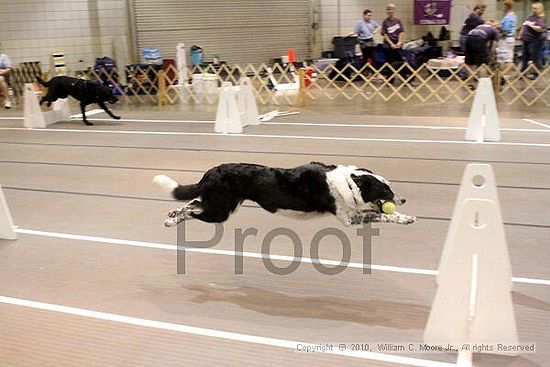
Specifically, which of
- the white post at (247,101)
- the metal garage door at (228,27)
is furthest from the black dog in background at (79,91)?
the metal garage door at (228,27)

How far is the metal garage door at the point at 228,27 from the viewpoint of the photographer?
15156mm

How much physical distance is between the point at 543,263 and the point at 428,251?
68 cm

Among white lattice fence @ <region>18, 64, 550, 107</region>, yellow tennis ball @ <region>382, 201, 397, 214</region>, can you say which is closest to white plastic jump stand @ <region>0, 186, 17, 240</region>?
yellow tennis ball @ <region>382, 201, 397, 214</region>

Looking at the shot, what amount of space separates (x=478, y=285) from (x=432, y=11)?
52.7ft

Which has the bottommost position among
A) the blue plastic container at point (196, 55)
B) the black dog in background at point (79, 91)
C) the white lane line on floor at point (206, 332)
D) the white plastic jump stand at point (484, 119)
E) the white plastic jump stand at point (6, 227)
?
the white lane line on floor at point (206, 332)

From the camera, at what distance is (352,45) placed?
1592cm

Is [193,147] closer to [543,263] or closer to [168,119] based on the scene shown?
[168,119]

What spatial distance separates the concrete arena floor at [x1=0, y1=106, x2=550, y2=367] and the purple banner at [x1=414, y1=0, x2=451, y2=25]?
10891 millimetres

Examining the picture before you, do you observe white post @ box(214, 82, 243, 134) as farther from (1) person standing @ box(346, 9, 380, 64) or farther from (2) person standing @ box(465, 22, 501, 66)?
(1) person standing @ box(346, 9, 380, 64)

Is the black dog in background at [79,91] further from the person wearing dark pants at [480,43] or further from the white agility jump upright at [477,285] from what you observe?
the white agility jump upright at [477,285]

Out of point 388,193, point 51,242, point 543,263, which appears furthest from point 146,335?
point 543,263

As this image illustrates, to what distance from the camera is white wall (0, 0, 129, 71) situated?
1325 cm

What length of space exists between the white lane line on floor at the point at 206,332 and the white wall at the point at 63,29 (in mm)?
11429

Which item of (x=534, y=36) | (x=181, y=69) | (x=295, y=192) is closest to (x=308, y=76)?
(x=181, y=69)
